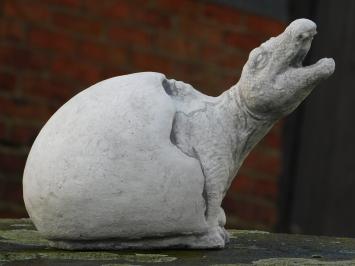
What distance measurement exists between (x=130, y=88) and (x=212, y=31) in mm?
3663

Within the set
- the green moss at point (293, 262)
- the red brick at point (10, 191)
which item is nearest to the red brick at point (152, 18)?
the red brick at point (10, 191)

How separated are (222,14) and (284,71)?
367cm

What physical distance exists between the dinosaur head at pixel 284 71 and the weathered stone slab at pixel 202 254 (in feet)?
1.70

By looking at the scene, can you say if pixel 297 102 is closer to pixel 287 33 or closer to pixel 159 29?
pixel 287 33

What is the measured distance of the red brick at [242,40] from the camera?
7602 millimetres

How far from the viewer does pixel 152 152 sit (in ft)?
12.6

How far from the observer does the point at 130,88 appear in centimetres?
398

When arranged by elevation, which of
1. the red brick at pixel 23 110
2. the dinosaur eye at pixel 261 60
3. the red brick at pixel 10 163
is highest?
the dinosaur eye at pixel 261 60

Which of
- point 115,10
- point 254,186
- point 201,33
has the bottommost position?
point 254,186

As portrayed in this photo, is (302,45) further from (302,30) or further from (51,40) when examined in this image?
(51,40)

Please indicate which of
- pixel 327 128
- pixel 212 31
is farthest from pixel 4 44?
pixel 327 128

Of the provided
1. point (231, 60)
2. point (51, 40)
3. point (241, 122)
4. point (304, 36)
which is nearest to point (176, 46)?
point (231, 60)

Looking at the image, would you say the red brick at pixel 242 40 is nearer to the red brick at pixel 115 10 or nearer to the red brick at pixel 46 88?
the red brick at pixel 115 10

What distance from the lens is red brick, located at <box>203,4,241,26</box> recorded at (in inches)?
300
